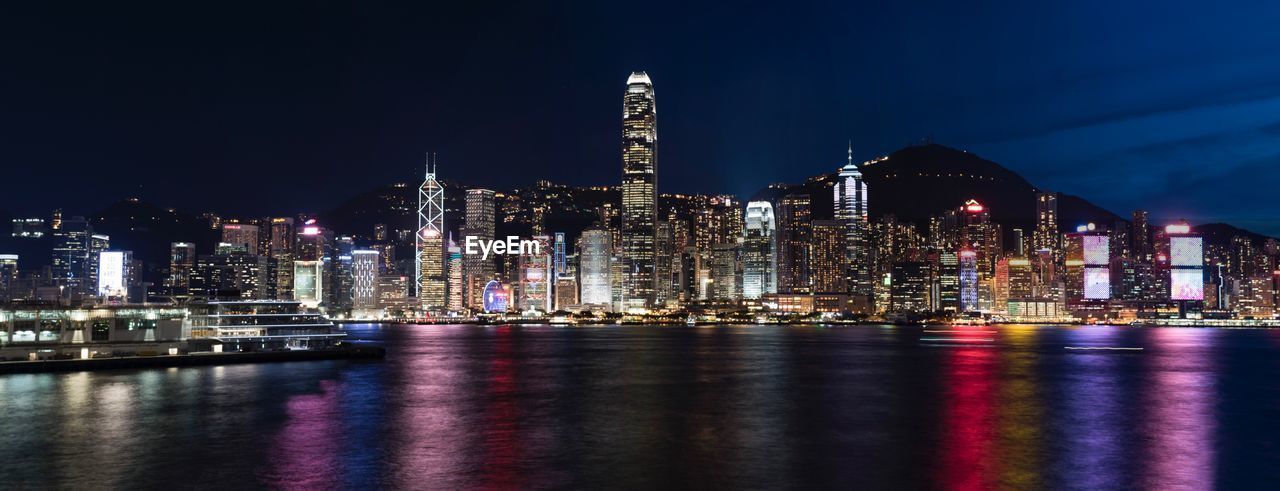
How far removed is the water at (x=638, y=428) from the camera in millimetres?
29797

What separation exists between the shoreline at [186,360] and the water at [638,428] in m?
3.30

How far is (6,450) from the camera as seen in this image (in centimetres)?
3438

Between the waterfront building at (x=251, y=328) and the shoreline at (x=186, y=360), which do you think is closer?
the shoreline at (x=186, y=360)

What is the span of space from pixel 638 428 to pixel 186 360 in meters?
46.8

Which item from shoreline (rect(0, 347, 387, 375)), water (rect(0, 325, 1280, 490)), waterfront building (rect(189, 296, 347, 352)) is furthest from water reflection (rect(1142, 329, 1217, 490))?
waterfront building (rect(189, 296, 347, 352))

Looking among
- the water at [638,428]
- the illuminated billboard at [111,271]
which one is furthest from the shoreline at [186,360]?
the illuminated billboard at [111,271]

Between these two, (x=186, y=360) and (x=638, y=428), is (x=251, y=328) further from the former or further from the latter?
(x=638, y=428)

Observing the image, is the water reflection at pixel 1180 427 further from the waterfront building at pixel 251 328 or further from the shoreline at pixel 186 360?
the waterfront building at pixel 251 328

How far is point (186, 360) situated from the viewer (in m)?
73.6

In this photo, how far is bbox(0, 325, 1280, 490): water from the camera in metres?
29.8

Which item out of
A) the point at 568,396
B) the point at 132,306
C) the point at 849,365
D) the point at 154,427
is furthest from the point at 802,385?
the point at 132,306

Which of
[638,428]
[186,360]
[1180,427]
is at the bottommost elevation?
[1180,427]

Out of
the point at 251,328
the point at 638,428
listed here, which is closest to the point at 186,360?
the point at 251,328

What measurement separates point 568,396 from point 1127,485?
98.3 ft
